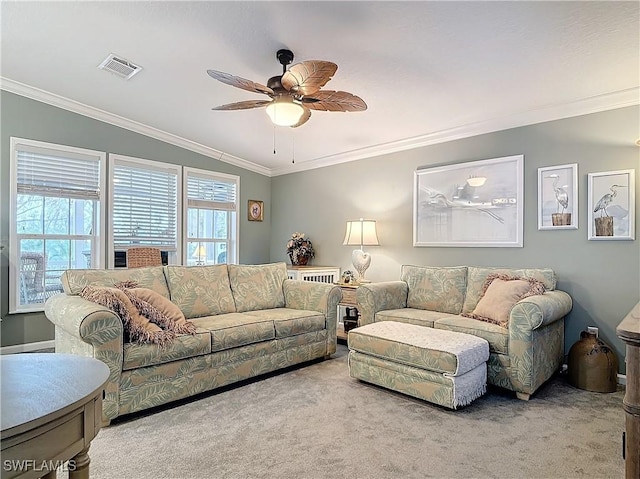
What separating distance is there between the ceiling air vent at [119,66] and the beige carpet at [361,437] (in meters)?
2.88

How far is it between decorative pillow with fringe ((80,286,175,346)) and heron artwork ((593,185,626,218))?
3616mm

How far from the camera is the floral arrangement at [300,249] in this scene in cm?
566

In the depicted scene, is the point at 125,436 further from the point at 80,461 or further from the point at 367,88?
the point at 367,88

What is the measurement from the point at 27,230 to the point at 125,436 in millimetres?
3057

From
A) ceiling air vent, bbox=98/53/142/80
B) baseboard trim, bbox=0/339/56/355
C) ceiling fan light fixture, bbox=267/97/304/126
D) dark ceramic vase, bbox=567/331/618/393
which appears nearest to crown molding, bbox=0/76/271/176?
ceiling air vent, bbox=98/53/142/80

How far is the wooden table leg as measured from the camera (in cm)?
107

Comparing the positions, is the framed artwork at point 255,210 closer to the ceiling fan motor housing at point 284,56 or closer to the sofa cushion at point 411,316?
the sofa cushion at point 411,316

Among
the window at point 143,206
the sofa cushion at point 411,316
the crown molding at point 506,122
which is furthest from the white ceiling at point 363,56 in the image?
the sofa cushion at point 411,316

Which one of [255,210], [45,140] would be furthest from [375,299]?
[45,140]

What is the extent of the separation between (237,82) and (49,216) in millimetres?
3151

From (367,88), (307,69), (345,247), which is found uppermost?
(367,88)

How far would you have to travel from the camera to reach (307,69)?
232 centimetres

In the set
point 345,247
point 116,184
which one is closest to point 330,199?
point 345,247

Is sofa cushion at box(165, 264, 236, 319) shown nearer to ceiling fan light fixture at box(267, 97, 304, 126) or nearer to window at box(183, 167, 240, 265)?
ceiling fan light fixture at box(267, 97, 304, 126)
